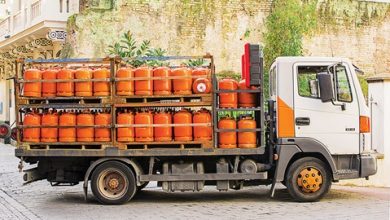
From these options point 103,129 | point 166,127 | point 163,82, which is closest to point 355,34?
point 163,82

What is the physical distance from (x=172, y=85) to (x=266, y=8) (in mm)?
12358

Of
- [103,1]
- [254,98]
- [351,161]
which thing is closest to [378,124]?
[351,161]

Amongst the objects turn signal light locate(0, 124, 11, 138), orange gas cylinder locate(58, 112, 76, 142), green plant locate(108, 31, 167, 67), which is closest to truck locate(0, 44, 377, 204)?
orange gas cylinder locate(58, 112, 76, 142)

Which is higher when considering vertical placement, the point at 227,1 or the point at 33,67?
the point at 227,1

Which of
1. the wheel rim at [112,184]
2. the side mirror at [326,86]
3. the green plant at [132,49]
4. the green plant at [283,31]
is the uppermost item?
the green plant at [283,31]

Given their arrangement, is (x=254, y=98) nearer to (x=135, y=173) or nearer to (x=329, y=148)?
(x=329, y=148)

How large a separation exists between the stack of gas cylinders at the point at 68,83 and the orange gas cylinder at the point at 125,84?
0.17 meters

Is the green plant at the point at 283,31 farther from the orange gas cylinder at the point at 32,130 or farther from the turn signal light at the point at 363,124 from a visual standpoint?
the orange gas cylinder at the point at 32,130

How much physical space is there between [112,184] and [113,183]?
2 centimetres

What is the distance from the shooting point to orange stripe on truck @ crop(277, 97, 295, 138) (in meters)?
11.5

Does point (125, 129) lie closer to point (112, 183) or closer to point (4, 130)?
point (112, 183)

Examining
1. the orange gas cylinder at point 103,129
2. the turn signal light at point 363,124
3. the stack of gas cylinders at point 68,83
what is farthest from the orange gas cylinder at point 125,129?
the turn signal light at point 363,124

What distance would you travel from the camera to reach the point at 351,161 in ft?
38.3

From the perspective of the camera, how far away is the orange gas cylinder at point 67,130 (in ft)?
37.9
